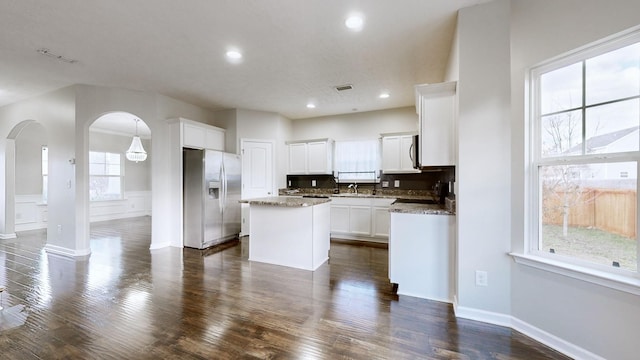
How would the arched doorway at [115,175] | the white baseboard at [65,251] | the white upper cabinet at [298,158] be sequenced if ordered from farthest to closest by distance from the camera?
the arched doorway at [115,175]
the white upper cabinet at [298,158]
the white baseboard at [65,251]

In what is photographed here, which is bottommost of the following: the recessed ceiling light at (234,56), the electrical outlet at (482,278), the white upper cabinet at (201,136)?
the electrical outlet at (482,278)

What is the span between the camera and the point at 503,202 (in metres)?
2.16

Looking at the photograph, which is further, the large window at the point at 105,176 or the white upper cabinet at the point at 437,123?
the large window at the point at 105,176

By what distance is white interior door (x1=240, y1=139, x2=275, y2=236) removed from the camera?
562 centimetres

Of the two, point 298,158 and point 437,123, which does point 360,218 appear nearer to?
point 298,158

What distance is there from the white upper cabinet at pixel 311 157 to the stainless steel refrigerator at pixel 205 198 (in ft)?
5.42

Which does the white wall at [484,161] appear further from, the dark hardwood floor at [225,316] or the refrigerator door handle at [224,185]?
the refrigerator door handle at [224,185]

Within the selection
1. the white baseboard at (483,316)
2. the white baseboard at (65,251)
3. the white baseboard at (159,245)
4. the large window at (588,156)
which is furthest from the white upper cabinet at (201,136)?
the large window at (588,156)

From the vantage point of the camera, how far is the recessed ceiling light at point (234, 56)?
123 inches

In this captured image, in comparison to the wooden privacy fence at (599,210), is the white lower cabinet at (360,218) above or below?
below

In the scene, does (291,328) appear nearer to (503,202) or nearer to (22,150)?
(503,202)

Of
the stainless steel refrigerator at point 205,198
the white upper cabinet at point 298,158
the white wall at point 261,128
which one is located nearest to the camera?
the stainless steel refrigerator at point 205,198

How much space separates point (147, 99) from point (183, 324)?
3947mm

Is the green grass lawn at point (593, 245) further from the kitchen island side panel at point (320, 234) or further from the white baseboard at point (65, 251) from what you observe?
the white baseboard at point (65, 251)
